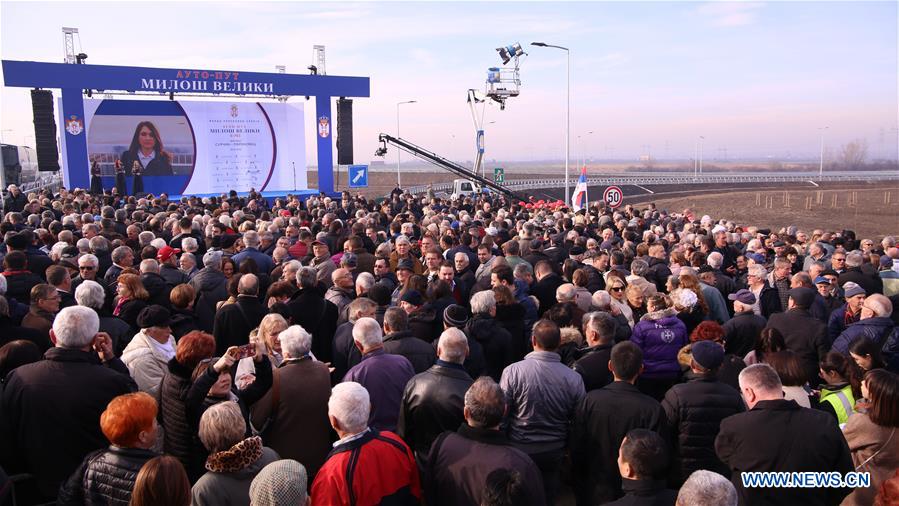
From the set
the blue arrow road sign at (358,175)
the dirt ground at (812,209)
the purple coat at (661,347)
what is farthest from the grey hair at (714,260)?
the blue arrow road sign at (358,175)

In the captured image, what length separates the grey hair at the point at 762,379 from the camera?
13.2 feet

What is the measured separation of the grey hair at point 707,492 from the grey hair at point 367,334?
8.28 ft

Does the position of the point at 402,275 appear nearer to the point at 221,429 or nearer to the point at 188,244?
the point at 188,244

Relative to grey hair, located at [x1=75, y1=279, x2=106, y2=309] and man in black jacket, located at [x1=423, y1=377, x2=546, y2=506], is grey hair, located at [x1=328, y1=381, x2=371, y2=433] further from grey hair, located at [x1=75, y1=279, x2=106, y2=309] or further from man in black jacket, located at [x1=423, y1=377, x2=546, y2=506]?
grey hair, located at [x1=75, y1=279, x2=106, y2=309]

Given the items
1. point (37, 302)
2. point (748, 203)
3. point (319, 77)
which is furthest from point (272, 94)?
point (748, 203)

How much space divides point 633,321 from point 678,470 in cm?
246

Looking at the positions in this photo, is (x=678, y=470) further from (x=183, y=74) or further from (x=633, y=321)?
(x=183, y=74)

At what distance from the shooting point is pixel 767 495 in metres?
3.89

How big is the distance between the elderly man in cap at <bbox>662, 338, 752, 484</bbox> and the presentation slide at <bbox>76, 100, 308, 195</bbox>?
1023 inches

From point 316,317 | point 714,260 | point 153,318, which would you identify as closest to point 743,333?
point 714,260

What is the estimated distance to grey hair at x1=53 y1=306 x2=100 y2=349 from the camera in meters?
4.31

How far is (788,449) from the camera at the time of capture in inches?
152

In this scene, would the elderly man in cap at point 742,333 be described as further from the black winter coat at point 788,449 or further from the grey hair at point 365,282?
the grey hair at point 365,282

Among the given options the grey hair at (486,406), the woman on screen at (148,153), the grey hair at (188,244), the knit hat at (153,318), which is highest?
the woman on screen at (148,153)
